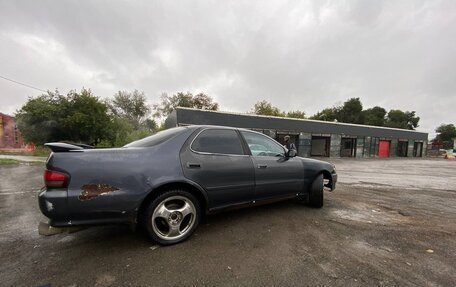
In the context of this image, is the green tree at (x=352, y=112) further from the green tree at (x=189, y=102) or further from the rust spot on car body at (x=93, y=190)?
the rust spot on car body at (x=93, y=190)

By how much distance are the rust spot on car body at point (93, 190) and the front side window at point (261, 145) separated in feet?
6.86

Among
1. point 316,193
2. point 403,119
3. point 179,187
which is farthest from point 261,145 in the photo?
point 403,119

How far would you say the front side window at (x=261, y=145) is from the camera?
3557 millimetres

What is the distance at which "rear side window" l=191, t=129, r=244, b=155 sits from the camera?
304cm

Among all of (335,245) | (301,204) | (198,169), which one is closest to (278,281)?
(335,245)

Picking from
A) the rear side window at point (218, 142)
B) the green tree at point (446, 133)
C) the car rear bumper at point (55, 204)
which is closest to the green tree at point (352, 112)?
the green tree at point (446, 133)

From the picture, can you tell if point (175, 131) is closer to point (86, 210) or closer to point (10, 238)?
point (86, 210)

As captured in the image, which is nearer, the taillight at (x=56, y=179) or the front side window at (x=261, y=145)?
the taillight at (x=56, y=179)

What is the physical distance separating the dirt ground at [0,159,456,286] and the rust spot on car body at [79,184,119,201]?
2.47 feet

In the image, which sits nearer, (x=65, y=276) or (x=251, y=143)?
(x=65, y=276)

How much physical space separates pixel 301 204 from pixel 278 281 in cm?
266

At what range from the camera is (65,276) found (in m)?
2.10

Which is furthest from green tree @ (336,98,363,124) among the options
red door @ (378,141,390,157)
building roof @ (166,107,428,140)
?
red door @ (378,141,390,157)

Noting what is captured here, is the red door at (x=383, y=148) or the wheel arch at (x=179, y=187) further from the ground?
the red door at (x=383, y=148)
